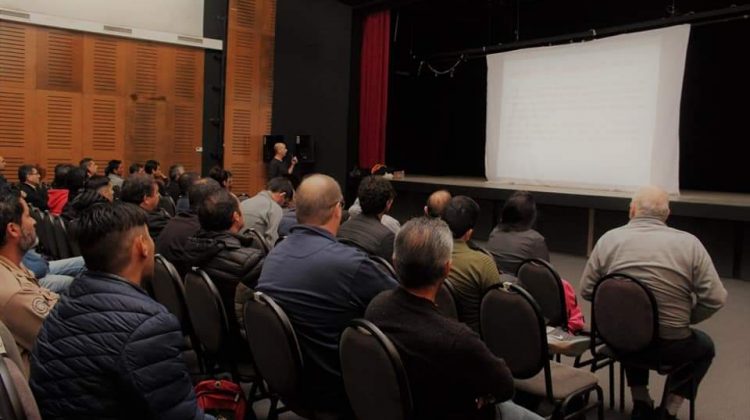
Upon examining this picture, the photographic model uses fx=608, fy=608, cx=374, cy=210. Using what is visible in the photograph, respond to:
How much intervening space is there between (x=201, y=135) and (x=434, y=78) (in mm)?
4629

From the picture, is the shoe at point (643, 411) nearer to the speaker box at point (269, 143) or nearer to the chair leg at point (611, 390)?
the chair leg at point (611, 390)

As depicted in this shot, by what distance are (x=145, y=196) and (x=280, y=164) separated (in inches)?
225

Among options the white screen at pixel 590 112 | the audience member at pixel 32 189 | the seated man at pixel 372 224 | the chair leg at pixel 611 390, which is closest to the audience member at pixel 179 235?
the seated man at pixel 372 224

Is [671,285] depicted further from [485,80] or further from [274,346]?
[485,80]

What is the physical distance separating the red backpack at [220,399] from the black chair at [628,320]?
1.68m

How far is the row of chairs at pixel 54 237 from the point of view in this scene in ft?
15.1

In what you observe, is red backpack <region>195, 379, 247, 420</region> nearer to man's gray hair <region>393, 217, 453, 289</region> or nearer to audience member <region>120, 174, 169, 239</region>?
man's gray hair <region>393, 217, 453, 289</region>

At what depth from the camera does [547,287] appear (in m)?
3.01

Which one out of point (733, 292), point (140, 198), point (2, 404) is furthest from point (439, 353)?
point (733, 292)

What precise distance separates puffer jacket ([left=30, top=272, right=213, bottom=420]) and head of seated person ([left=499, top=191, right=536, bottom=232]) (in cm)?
235

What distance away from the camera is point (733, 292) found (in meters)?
5.91

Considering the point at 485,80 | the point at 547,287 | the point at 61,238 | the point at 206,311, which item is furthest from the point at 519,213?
the point at 485,80

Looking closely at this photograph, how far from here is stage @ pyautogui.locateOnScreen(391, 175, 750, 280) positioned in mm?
6453

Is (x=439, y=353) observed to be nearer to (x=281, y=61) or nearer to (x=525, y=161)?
(x=525, y=161)
